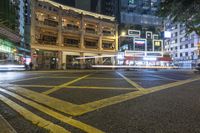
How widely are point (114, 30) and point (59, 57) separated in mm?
18454

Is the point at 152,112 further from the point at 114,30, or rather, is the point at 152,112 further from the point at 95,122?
the point at 114,30

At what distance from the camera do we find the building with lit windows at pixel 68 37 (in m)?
47.7

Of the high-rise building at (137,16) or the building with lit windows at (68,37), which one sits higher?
the high-rise building at (137,16)

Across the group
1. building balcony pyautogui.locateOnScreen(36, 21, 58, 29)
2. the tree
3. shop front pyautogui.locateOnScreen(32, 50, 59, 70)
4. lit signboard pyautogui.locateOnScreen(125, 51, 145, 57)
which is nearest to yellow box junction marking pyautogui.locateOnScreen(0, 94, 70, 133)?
the tree

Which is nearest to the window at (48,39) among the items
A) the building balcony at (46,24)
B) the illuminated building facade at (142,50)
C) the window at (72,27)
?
the building balcony at (46,24)

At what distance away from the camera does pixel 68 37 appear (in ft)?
174

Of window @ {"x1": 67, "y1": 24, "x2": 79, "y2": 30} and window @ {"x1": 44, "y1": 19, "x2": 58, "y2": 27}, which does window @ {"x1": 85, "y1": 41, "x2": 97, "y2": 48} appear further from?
window @ {"x1": 44, "y1": 19, "x2": 58, "y2": 27}

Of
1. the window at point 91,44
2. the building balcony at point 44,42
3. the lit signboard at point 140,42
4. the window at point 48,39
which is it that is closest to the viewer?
the building balcony at point 44,42

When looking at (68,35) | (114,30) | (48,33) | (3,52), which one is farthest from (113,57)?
(3,52)

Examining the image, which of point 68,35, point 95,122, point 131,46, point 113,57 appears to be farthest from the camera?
point 131,46

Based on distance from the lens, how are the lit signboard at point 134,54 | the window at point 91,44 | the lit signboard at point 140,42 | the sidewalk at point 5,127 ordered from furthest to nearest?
the lit signboard at point 140,42 < the lit signboard at point 134,54 < the window at point 91,44 < the sidewalk at point 5,127

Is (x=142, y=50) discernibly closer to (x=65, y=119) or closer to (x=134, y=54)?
(x=134, y=54)

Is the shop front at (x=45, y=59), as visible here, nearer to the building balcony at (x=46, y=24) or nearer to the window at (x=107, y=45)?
the building balcony at (x=46, y=24)

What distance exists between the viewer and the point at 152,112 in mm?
4387
